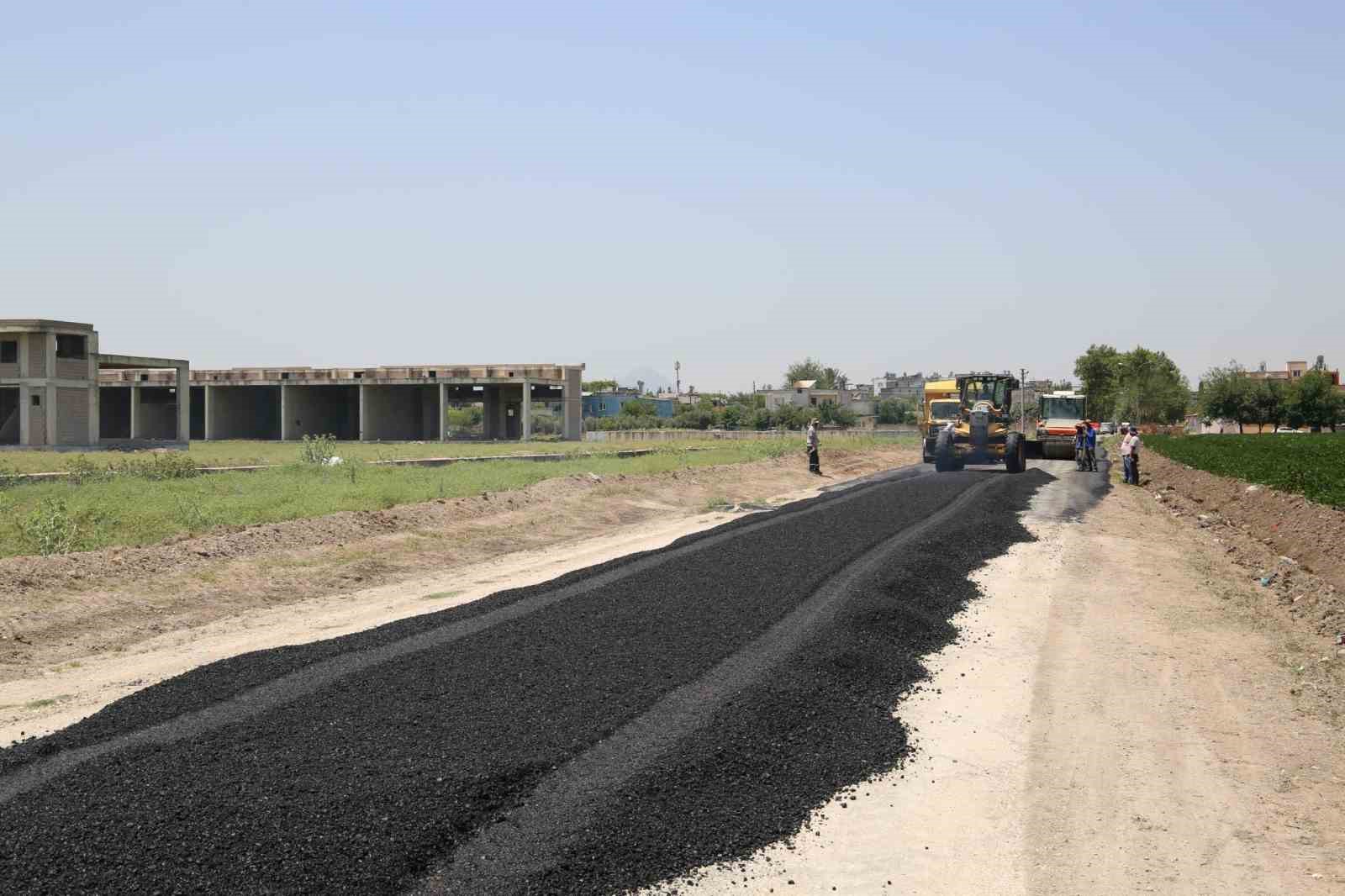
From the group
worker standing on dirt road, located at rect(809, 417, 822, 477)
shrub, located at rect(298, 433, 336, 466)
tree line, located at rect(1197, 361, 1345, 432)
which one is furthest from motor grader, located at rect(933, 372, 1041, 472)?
tree line, located at rect(1197, 361, 1345, 432)

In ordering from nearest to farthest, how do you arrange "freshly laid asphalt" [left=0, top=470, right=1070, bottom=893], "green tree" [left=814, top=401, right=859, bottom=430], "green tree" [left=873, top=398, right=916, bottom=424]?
1. "freshly laid asphalt" [left=0, top=470, right=1070, bottom=893]
2. "green tree" [left=814, top=401, right=859, bottom=430]
3. "green tree" [left=873, top=398, right=916, bottom=424]

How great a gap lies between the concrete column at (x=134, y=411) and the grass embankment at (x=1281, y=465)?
65494mm

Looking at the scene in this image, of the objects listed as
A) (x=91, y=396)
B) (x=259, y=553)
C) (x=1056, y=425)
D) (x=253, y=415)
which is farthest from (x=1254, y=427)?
(x=259, y=553)

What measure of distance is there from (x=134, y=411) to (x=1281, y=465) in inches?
2769

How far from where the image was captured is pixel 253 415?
255ft

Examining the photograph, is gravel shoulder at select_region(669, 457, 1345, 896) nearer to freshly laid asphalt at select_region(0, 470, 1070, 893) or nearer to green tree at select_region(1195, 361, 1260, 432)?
freshly laid asphalt at select_region(0, 470, 1070, 893)

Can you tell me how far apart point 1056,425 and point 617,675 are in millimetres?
34680

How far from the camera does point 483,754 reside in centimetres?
692

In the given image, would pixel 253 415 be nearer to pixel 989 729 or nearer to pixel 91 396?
pixel 91 396

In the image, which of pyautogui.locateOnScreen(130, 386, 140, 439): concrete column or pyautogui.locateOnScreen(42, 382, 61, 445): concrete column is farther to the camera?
pyautogui.locateOnScreen(130, 386, 140, 439): concrete column

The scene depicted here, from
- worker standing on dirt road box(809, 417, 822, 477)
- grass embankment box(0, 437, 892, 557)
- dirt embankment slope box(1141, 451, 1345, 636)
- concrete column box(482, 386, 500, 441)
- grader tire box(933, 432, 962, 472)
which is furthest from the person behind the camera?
concrete column box(482, 386, 500, 441)

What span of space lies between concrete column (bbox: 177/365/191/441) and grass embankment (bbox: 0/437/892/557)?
29012 millimetres

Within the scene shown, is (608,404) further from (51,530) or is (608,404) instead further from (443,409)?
(51,530)

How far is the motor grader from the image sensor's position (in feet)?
109
